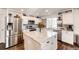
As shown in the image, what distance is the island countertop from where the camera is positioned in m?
2.56

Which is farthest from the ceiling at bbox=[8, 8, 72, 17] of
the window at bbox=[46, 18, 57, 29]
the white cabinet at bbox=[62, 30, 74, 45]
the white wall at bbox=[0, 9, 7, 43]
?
the white cabinet at bbox=[62, 30, 74, 45]

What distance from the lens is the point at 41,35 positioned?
2578 mm

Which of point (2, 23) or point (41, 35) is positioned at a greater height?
point (2, 23)

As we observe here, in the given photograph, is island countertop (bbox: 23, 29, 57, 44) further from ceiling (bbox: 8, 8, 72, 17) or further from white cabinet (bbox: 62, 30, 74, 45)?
ceiling (bbox: 8, 8, 72, 17)

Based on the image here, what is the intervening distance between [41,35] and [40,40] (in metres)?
0.10

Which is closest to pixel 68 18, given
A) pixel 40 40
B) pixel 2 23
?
pixel 40 40

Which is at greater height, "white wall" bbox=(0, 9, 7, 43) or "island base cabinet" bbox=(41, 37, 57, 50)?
"white wall" bbox=(0, 9, 7, 43)

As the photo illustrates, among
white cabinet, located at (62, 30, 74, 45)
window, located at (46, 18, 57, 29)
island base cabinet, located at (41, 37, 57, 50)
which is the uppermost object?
window, located at (46, 18, 57, 29)

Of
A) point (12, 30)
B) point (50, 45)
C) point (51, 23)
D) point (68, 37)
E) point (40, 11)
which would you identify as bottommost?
point (50, 45)

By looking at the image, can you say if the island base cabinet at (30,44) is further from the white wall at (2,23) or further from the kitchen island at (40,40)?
the white wall at (2,23)

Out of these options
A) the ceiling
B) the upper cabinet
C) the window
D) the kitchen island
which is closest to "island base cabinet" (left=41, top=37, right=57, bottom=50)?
the kitchen island

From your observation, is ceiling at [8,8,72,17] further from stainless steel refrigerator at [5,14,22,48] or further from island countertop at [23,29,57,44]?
island countertop at [23,29,57,44]

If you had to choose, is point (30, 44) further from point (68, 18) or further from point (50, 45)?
point (68, 18)

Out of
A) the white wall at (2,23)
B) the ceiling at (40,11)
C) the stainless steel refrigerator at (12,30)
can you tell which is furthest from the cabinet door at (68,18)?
Result: the white wall at (2,23)
